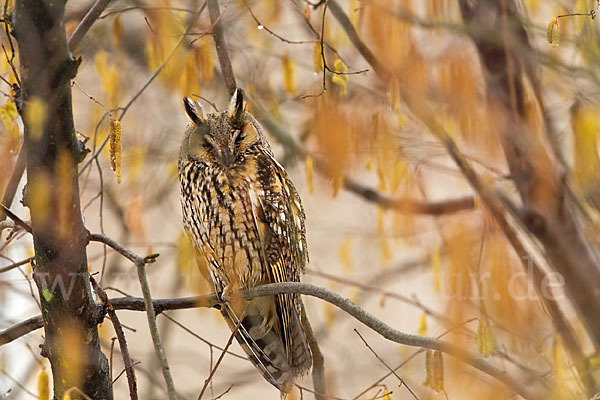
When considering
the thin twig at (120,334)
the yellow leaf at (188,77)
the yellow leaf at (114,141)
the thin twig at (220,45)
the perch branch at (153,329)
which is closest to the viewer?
the perch branch at (153,329)

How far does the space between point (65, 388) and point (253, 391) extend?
4196mm

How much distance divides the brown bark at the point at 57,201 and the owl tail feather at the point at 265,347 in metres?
0.55

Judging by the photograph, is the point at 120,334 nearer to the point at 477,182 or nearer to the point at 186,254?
the point at 186,254

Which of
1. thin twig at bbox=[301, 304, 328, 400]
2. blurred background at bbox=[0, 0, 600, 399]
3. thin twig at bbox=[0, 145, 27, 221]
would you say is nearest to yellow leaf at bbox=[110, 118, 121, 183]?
blurred background at bbox=[0, 0, 600, 399]

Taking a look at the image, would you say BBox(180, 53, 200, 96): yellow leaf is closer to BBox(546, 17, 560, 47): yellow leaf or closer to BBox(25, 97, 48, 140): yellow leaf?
BBox(25, 97, 48, 140): yellow leaf

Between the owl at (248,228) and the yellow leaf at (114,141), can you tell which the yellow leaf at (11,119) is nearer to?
the yellow leaf at (114,141)

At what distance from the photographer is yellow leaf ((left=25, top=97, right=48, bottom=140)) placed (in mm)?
1124

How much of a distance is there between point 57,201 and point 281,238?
0.85 metres

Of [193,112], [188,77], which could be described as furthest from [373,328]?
[188,77]

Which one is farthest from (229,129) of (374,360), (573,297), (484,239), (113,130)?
(374,360)


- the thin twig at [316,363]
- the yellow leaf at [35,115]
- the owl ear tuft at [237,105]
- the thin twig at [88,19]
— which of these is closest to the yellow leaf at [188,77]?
the owl ear tuft at [237,105]

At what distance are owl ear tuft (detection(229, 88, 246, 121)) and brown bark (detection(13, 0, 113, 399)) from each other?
0.73 m

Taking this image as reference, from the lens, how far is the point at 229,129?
1.93m

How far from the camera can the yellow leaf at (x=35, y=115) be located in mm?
1124
